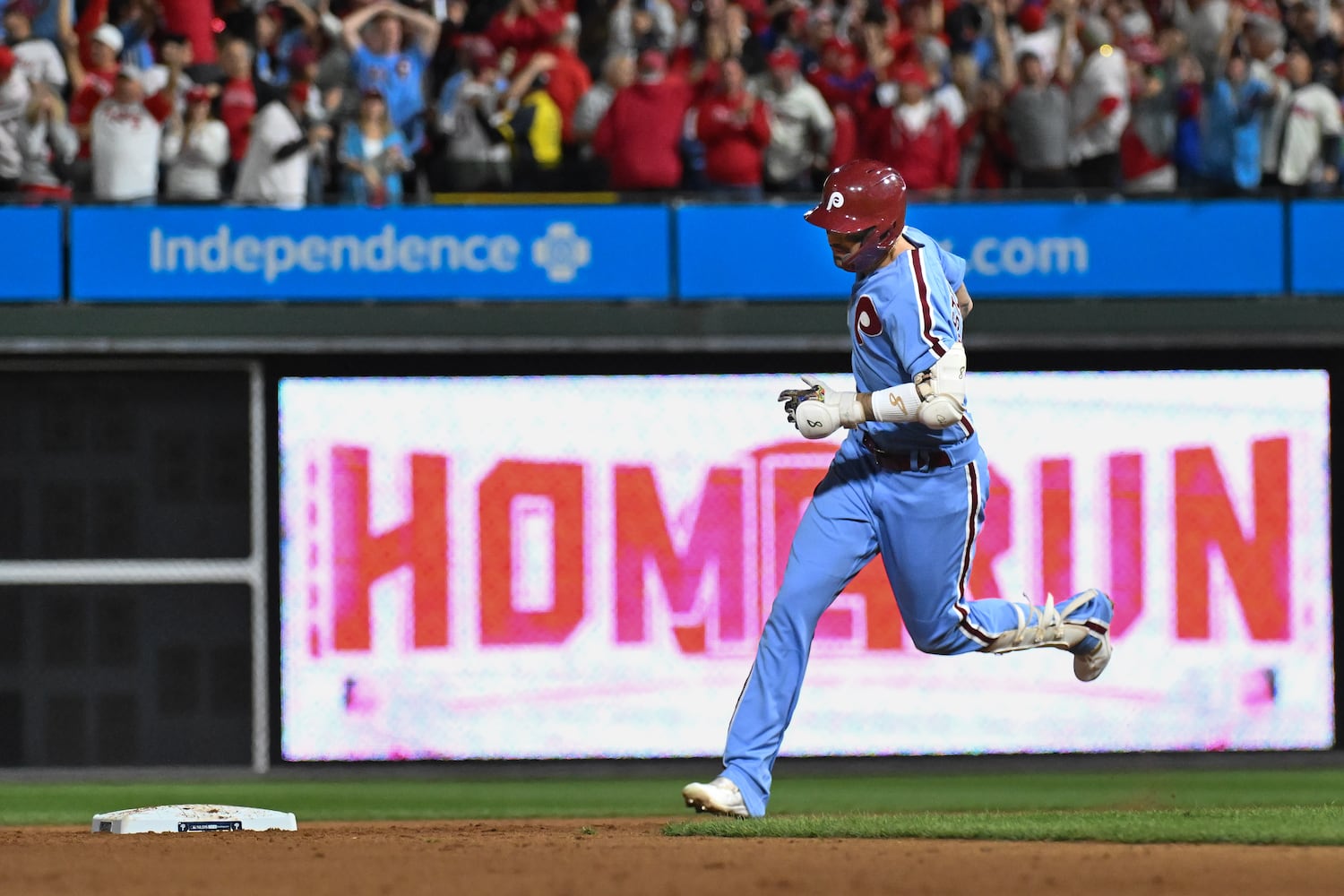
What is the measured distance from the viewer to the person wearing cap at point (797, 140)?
12.4m

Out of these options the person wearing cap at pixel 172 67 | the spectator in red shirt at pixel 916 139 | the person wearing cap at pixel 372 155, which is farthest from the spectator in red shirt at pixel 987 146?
the person wearing cap at pixel 172 67

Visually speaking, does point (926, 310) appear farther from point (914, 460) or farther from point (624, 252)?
point (624, 252)

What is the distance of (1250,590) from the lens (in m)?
12.3

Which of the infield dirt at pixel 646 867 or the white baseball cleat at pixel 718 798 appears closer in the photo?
the infield dirt at pixel 646 867

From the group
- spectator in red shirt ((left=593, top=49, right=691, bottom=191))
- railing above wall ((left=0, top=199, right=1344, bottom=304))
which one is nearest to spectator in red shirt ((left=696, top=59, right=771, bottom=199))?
spectator in red shirt ((left=593, top=49, right=691, bottom=191))

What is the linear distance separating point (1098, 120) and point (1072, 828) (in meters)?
6.43

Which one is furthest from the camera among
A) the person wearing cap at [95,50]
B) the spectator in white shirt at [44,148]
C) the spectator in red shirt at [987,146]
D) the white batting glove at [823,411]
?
the person wearing cap at [95,50]

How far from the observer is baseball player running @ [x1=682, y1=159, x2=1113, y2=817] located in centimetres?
702

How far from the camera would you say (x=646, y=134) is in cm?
1220

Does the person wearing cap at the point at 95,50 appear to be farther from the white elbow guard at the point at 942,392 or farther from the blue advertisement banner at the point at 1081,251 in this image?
the white elbow guard at the point at 942,392

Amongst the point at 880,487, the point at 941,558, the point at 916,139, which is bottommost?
the point at 941,558

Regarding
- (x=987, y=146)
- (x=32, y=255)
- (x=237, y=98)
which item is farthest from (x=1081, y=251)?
(x=32, y=255)

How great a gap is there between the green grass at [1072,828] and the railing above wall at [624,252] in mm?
4864

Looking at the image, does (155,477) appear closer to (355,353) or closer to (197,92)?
(355,353)
